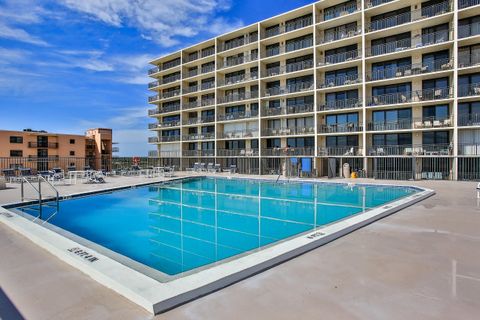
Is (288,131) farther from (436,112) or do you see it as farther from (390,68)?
(436,112)

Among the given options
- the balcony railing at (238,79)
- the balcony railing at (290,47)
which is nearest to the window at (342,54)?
the balcony railing at (290,47)

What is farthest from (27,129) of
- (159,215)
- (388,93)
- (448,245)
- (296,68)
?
(448,245)

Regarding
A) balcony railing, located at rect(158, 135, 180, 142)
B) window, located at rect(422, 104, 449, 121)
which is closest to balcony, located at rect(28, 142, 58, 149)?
balcony railing, located at rect(158, 135, 180, 142)

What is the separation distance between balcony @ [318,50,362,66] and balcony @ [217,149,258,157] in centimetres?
962

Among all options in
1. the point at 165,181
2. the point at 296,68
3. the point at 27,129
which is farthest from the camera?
the point at 27,129

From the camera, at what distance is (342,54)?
74.0 ft

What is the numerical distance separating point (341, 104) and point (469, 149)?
28.8 feet

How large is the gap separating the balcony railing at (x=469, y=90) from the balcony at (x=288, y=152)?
10379 millimetres

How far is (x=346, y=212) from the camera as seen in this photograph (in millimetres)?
9664

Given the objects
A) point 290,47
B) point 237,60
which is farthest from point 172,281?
point 237,60

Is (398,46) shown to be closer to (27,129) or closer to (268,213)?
(268,213)

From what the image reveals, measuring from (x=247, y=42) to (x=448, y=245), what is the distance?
87.6 feet

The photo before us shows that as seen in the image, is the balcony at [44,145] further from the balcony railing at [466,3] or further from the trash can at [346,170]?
the balcony railing at [466,3]

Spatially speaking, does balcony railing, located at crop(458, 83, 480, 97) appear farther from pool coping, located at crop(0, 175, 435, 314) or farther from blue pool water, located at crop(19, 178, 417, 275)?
pool coping, located at crop(0, 175, 435, 314)
